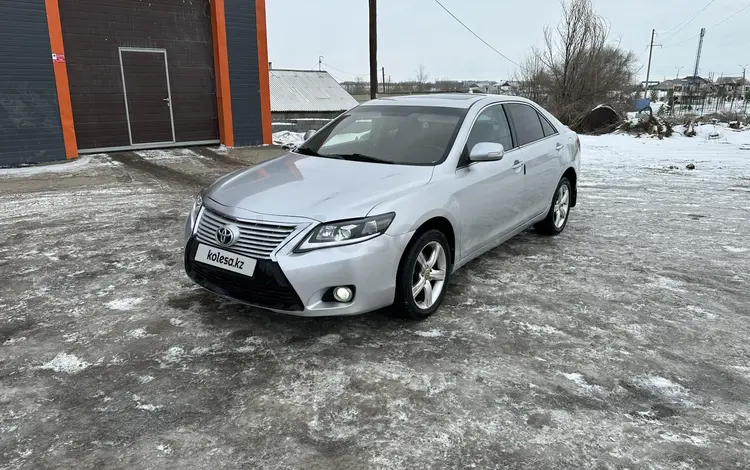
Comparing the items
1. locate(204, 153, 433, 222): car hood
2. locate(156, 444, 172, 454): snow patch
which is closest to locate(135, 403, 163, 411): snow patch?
locate(156, 444, 172, 454): snow patch

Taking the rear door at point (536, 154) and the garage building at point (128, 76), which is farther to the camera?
the garage building at point (128, 76)

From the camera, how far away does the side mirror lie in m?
4.09

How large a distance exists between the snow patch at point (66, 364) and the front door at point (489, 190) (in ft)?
8.97

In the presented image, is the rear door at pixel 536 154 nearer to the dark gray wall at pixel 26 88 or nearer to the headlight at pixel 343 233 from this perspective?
Answer: the headlight at pixel 343 233

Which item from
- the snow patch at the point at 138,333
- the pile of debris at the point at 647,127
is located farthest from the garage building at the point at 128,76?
the pile of debris at the point at 647,127

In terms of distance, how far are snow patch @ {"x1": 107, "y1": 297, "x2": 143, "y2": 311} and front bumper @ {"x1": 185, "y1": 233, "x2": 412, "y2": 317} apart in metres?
1.06

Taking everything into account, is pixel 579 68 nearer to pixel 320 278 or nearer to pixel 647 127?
pixel 647 127

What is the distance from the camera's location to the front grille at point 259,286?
3.20 m

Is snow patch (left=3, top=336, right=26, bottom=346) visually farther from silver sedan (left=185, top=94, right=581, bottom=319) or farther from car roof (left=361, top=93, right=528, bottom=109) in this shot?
car roof (left=361, top=93, right=528, bottom=109)

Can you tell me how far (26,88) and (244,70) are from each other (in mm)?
4630

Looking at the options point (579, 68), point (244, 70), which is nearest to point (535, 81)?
point (579, 68)

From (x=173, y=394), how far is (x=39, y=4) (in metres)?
10.3

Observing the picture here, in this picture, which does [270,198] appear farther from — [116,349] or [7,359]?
[7,359]

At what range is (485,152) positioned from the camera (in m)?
4.09
